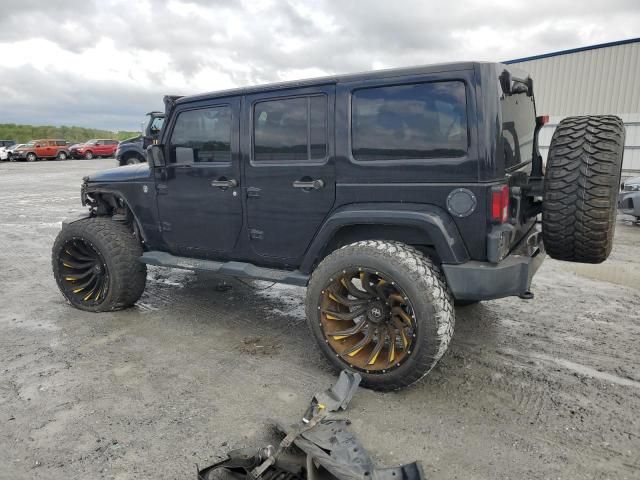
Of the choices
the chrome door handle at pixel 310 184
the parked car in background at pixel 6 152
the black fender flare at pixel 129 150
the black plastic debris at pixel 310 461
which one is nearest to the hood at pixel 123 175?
the chrome door handle at pixel 310 184

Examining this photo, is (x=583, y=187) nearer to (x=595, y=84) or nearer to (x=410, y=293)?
(x=410, y=293)

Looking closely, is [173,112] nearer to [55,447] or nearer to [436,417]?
[55,447]

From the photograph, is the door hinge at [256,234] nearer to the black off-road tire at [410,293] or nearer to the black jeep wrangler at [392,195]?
the black jeep wrangler at [392,195]

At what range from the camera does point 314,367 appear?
3607mm

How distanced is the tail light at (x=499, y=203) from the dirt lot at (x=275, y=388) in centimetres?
115

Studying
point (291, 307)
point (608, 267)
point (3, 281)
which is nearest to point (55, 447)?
point (291, 307)

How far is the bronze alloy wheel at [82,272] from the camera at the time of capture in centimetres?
470

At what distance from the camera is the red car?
33.9m

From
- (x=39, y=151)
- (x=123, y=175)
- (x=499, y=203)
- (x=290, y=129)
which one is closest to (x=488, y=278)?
(x=499, y=203)

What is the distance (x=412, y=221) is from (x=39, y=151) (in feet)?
116

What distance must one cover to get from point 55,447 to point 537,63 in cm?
1979

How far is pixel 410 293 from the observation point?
2.97m

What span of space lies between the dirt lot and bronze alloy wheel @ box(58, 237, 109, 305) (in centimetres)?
20

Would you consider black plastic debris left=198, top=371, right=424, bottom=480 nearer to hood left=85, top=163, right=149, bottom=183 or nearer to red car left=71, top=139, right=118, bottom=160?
hood left=85, top=163, right=149, bottom=183
